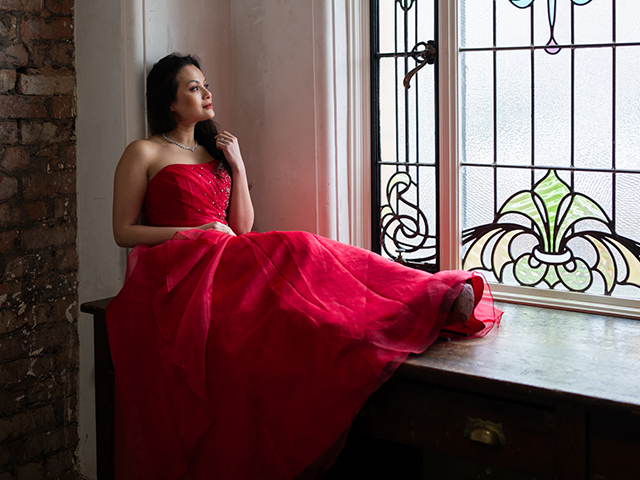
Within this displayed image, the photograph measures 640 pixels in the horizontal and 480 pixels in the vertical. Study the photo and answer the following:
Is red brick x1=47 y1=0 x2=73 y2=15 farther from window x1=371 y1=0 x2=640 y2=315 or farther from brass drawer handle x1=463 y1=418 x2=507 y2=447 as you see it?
brass drawer handle x1=463 y1=418 x2=507 y2=447

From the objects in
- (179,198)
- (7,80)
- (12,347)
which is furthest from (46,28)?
(12,347)

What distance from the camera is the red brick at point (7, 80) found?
7.30 feet

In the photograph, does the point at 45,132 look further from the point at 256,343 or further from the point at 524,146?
the point at 524,146

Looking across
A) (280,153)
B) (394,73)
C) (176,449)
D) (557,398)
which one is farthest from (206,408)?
(394,73)

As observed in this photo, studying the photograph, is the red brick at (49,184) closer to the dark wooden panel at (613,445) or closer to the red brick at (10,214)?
the red brick at (10,214)

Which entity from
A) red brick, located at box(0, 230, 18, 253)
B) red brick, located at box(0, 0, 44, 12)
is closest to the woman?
red brick, located at box(0, 230, 18, 253)

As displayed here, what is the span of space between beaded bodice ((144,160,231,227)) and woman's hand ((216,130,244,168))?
125mm

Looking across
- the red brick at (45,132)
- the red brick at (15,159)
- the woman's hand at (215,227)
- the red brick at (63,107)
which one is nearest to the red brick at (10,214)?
the red brick at (15,159)

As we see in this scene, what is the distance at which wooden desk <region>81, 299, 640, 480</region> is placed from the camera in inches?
57.7

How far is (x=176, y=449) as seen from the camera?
1773 millimetres

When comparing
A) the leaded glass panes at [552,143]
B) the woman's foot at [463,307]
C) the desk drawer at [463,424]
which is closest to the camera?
the desk drawer at [463,424]

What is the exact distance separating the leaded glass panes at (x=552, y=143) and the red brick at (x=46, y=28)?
1.48 m

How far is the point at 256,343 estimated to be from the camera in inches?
67.9

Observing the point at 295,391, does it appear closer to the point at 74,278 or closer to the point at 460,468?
the point at 460,468
